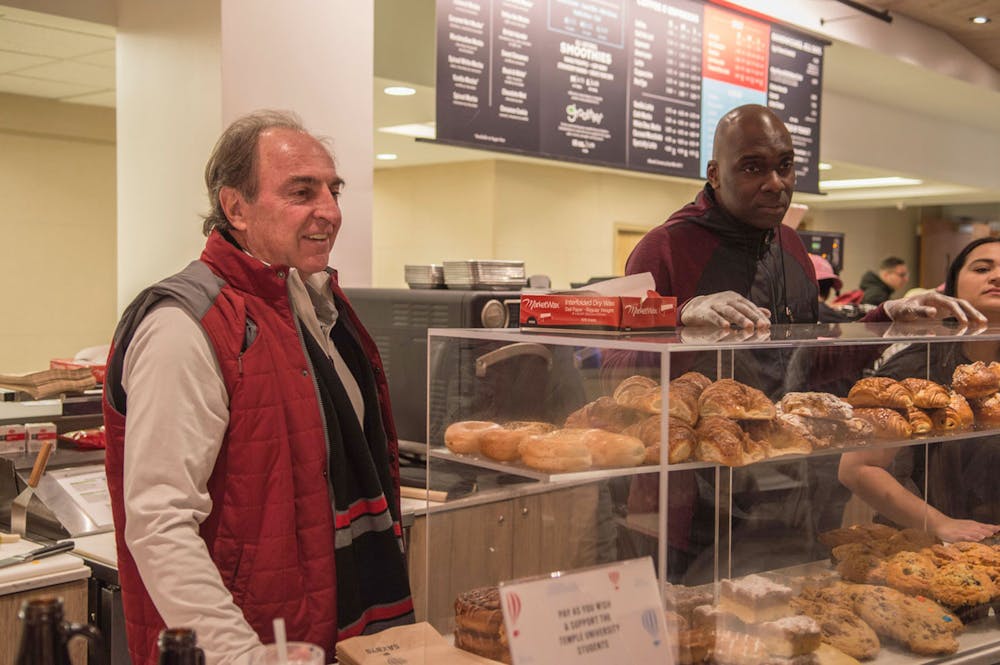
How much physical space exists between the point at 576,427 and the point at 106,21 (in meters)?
2.74

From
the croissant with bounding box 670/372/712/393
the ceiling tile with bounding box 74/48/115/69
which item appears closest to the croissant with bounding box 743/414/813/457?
the croissant with bounding box 670/372/712/393

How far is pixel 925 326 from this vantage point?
85.7 inches

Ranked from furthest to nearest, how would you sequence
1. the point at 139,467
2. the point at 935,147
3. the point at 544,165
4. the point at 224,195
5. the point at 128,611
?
the point at 935,147 → the point at 544,165 → the point at 224,195 → the point at 128,611 → the point at 139,467

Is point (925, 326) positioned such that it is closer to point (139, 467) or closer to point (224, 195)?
point (224, 195)

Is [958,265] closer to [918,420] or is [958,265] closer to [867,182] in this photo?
[918,420]

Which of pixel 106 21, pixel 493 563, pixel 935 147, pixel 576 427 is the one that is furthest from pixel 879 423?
pixel 935 147

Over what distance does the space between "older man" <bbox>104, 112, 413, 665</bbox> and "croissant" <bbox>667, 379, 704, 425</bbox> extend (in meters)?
0.69

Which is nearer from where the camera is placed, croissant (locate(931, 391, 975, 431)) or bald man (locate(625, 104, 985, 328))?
croissant (locate(931, 391, 975, 431))

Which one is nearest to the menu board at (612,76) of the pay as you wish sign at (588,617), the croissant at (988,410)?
the croissant at (988,410)

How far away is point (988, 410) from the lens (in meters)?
2.03

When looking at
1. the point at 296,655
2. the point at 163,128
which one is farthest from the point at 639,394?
the point at 163,128

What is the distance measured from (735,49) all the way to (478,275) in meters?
2.54

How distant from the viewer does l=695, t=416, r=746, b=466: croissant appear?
1440 millimetres

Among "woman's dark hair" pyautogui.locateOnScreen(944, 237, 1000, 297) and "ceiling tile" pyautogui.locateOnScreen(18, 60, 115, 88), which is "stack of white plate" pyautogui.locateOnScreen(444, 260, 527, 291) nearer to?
"woman's dark hair" pyautogui.locateOnScreen(944, 237, 1000, 297)
